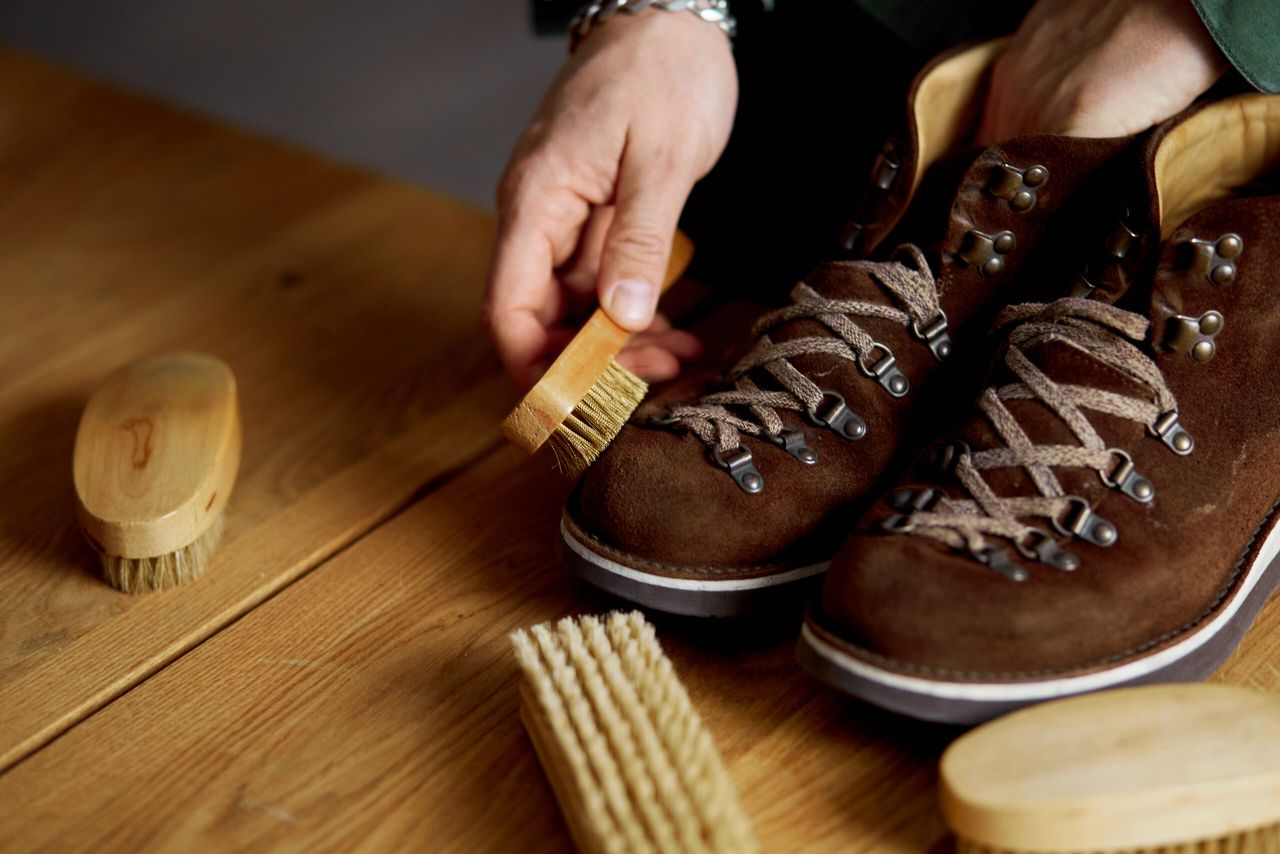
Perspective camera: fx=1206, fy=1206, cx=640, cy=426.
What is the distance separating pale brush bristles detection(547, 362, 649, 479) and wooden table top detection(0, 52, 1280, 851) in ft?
0.25

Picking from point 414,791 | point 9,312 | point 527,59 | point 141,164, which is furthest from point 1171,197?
point 527,59

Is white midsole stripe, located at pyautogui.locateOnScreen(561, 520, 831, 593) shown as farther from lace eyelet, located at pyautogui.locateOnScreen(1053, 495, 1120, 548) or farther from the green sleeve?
the green sleeve

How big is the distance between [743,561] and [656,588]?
2.0 inches

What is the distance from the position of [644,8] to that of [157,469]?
1.65ft

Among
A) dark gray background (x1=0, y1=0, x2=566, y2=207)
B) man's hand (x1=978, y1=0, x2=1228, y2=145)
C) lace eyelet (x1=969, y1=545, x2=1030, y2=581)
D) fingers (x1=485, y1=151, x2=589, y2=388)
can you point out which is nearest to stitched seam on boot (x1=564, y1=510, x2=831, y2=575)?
lace eyelet (x1=969, y1=545, x2=1030, y2=581)

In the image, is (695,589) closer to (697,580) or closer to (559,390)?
(697,580)

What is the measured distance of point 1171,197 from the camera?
2.36ft

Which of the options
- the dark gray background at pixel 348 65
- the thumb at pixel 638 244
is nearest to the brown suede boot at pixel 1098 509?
the thumb at pixel 638 244

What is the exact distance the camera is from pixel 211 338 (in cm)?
106

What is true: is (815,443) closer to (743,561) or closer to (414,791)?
(743,561)

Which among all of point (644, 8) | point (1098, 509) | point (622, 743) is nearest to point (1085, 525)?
point (1098, 509)

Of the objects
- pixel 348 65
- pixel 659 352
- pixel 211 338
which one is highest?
pixel 659 352

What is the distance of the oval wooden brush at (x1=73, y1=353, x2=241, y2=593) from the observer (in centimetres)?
74

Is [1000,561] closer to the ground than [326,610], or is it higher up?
higher up
